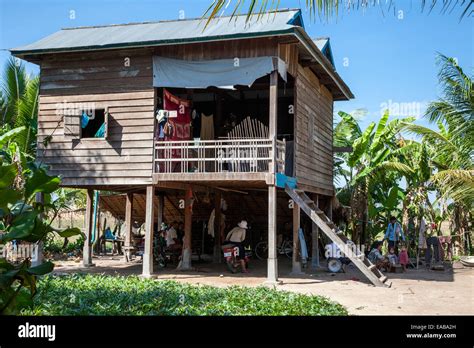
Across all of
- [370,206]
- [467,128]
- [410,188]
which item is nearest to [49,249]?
[370,206]

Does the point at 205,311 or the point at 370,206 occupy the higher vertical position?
the point at 370,206

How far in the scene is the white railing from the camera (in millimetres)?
12578

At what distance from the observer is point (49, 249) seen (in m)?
21.3

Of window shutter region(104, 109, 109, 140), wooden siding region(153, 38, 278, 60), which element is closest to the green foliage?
window shutter region(104, 109, 109, 140)

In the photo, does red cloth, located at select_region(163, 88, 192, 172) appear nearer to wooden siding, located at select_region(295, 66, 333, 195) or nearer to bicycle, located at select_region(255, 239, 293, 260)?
wooden siding, located at select_region(295, 66, 333, 195)

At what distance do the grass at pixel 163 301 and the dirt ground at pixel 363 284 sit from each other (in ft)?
3.63

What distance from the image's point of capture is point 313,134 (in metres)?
16.4

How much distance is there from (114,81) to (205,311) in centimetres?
851

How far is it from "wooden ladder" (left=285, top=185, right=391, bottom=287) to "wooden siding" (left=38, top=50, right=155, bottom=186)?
3.97 m

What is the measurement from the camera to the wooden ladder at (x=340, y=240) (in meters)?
12.2

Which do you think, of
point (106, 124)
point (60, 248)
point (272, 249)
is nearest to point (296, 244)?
point (272, 249)
